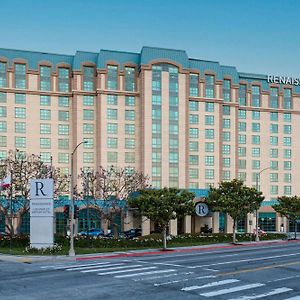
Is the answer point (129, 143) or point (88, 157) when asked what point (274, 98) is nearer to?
point (129, 143)

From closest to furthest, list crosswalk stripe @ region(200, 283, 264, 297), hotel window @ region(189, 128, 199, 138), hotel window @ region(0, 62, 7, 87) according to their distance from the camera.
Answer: crosswalk stripe @ region(200, 283, 264, 297)
hotel window @ region(0, 62, 7, 87)
hotel window @ region(189, 128, 199, 138)

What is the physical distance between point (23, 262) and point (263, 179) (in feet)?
215

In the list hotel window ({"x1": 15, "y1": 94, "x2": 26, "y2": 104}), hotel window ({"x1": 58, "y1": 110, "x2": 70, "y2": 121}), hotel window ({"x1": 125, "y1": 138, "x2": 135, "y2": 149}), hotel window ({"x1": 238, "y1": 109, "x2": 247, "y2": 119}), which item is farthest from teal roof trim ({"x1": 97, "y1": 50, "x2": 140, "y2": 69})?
hotel window ({"x1": 238, "y1": 109, "x2": 247, "y2": 119})

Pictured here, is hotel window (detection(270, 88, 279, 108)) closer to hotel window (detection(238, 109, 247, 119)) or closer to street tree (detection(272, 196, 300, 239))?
hotel window (detection(238, 109, 247, 119))

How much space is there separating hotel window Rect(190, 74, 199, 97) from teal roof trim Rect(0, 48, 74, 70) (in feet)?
71.6

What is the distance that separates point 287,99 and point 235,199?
4712cm

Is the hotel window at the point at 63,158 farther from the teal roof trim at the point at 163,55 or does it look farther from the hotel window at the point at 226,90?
the hotel window at the point at 226,90

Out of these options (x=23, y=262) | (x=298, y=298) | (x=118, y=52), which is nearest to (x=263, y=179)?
(x=118, y=52)

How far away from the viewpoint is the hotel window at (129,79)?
79.6 m

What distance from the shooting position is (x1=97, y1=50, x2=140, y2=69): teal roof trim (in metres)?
78.2

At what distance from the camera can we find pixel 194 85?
3236 inches

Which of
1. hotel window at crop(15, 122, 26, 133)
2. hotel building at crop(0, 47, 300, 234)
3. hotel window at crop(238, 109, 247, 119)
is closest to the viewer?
hotel window at crop(15, 122, 26, 133)

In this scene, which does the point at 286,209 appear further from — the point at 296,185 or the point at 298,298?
the point at 298,298

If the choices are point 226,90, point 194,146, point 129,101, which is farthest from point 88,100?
point 226,90
